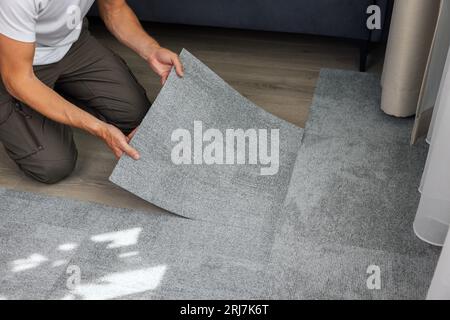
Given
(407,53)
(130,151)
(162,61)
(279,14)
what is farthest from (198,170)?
(279,14)

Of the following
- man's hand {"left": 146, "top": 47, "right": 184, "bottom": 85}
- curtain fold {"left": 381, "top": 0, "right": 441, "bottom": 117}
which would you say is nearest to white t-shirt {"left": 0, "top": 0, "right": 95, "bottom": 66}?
man's hand {"left": 146, "top": 47, "right": 184, "bottom": 85}

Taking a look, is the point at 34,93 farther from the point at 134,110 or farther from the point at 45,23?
the point at 134,110

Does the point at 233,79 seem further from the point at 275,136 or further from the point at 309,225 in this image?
the point at 309,225

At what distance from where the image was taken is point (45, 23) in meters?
1.51

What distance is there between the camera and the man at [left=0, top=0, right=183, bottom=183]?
54.0 inches

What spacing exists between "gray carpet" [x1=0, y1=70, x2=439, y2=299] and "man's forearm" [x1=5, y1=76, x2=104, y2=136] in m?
0.24

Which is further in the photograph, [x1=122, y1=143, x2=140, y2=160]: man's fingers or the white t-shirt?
Result: [x1=122, y1=143, x2=140, y2=160]: man's fingers

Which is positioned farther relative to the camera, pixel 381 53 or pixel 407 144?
pixel 381 53

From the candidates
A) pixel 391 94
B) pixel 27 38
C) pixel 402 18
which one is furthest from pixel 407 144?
pixel 27 38

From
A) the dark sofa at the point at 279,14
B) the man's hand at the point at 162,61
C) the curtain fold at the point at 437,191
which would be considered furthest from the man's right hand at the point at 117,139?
the dark sofa at the point at 279,14

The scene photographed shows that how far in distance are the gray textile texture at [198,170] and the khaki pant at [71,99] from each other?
0.24 metres

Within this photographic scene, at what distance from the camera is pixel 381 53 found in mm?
2271

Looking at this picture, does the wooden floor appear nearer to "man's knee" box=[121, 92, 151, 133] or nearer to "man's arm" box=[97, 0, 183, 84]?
"man's knee" box=[121, 92, 151, 133]

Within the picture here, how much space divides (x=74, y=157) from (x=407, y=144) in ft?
3.22
